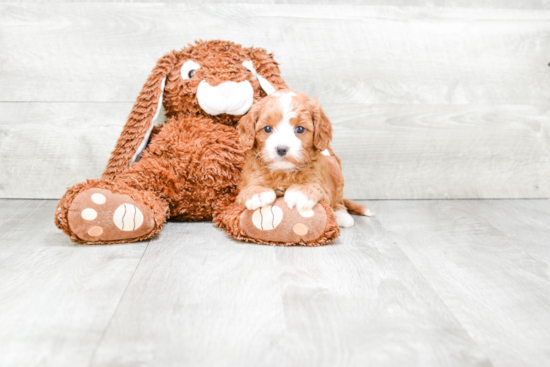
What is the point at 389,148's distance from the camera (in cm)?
166

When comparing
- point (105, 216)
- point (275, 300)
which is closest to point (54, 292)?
point (105, 216)

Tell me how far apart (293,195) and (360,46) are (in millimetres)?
728

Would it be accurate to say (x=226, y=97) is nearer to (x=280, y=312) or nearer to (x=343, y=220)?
(x=343, y=220)

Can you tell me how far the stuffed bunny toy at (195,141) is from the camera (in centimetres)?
123

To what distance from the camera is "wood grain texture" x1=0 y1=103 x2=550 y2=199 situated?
157cm

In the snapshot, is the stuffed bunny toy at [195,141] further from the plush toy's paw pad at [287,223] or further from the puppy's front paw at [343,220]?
the puppy's front paw at [343,220]

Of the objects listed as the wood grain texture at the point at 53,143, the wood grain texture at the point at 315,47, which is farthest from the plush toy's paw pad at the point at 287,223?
the wood grain texture at the point at 53,143

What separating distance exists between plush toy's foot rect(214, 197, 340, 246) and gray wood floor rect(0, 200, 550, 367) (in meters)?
0.03

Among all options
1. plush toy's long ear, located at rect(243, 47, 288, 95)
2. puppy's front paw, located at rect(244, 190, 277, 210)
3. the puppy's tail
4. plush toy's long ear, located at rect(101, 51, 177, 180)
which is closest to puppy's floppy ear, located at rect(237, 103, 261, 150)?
puppy's front paw, located at rect(244, 190, 277, 210)

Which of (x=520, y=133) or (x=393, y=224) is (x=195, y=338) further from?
(x=520, y=133)

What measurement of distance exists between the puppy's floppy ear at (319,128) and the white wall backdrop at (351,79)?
0.49 metres

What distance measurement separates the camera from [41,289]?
0.93 meters

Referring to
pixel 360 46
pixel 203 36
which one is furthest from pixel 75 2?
pixel 360 46

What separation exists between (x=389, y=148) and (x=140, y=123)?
87 centimetres
